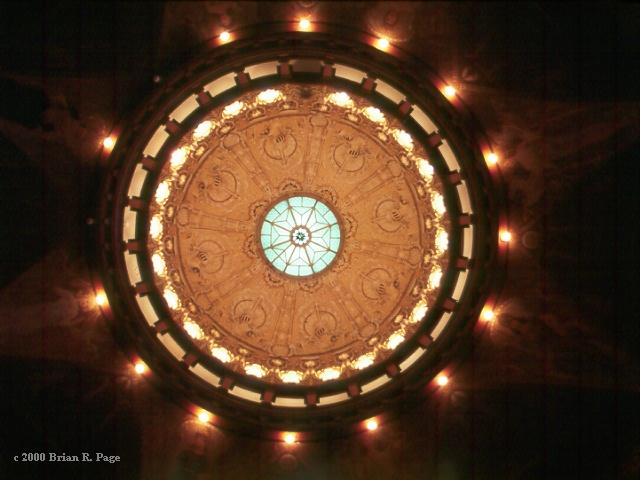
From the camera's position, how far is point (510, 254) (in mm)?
13828

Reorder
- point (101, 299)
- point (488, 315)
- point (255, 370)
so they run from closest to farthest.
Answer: point (101, 299), point (488, 315), point (255, 370)

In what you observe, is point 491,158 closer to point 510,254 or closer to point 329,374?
point 510,254

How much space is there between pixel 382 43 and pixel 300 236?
6.05 meters

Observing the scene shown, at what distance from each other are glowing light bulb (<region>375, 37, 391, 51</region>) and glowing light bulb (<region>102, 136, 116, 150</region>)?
596cm

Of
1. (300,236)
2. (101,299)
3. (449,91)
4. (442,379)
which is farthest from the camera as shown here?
(300,236)

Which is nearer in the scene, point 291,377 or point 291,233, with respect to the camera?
point 291,377

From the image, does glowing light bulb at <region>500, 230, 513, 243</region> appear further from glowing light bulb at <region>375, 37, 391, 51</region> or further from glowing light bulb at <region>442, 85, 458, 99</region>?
glowing light bulb at <region>375, 37, 391, 51</region>

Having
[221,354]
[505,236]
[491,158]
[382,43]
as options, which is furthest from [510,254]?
[221,354]

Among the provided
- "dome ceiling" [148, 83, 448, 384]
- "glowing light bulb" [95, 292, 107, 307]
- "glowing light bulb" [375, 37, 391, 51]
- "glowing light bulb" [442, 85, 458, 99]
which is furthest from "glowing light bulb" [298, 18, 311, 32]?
"glowing light bulb" [95, 292, 107, 307]

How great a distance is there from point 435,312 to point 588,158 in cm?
489

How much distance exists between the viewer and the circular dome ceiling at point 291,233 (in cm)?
1391

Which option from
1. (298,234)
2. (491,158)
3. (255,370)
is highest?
(298,234)

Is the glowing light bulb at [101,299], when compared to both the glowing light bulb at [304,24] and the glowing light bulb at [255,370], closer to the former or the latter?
the glowing light bulb at [255,370]

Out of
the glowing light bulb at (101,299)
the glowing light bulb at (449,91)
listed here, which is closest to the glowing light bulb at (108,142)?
the glowing light bulb at (101,299)
